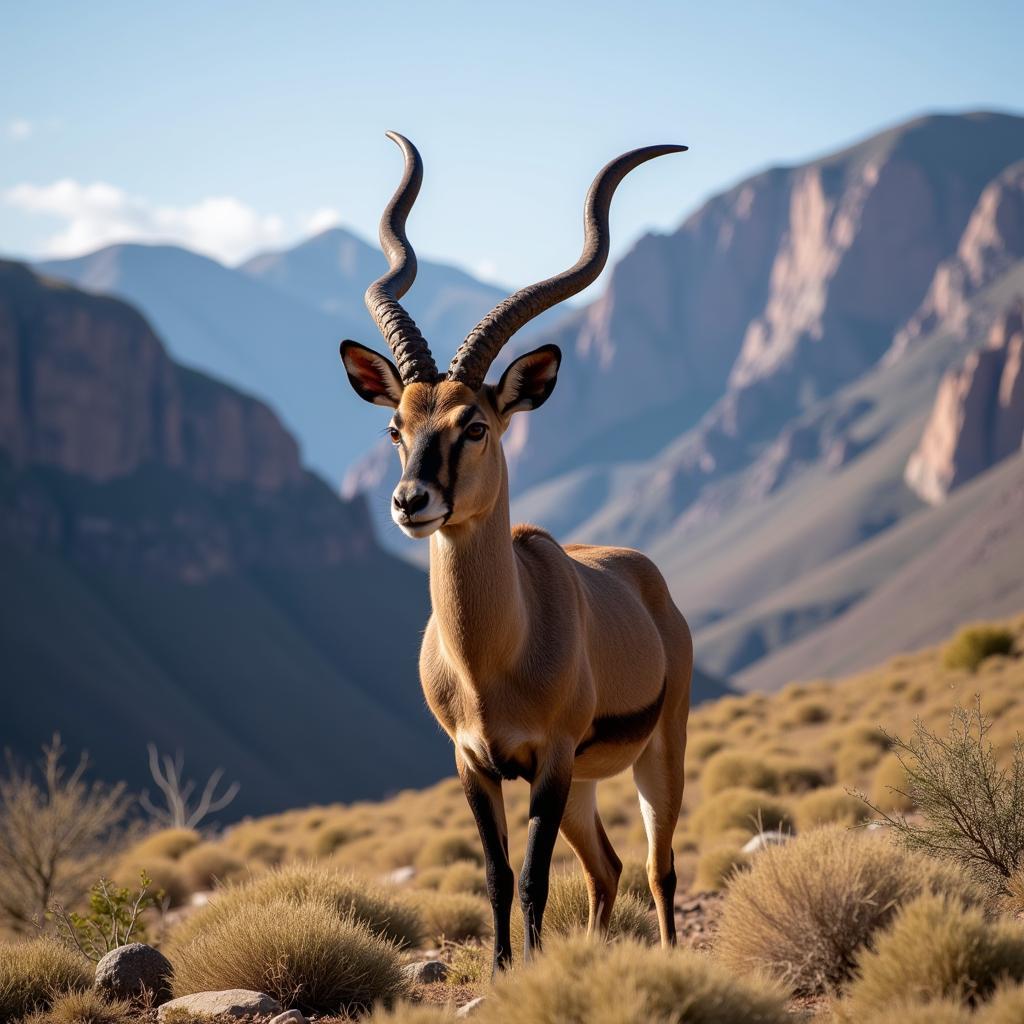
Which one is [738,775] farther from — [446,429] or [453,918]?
[446,429]

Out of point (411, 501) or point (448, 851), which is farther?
point (448, 851)

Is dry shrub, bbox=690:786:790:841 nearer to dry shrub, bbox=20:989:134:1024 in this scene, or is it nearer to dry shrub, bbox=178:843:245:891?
dry shrub, bbox=178:843:245:891

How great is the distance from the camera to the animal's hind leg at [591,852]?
8.98m

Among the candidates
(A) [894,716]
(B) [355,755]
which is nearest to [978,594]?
(B) [355,755]

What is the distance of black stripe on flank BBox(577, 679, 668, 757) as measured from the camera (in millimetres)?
8336

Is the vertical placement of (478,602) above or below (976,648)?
above

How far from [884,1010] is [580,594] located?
3466 millimetres

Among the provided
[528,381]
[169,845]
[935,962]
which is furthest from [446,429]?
[169,845]

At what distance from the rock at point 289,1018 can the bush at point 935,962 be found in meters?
3.21

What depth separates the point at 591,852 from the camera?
356 inches

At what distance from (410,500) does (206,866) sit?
1634 cm

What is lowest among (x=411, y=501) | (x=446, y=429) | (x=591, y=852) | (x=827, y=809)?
(x=827, y=809)

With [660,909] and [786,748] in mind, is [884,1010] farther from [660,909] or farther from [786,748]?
[786,748]

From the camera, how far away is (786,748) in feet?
74.2
